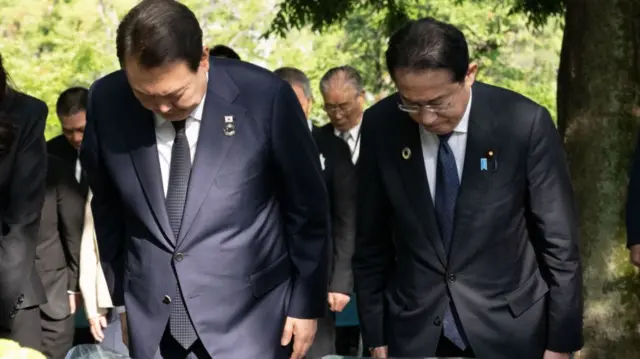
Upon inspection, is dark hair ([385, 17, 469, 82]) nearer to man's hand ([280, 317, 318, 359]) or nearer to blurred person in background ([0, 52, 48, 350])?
man's hand ([280, 317, 318, 359])

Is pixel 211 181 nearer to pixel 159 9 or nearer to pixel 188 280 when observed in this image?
pixel 188 280

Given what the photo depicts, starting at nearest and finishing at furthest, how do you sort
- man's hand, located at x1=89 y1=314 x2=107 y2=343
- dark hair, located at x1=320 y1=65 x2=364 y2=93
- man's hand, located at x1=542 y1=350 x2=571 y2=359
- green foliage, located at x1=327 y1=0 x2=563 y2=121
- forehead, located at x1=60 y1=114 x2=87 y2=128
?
man's hand, located at x1=542 y1=350 x2=571 y2=359
man's hand, located at x1=89 y1=314 x2=107 y2=343
forehead, located at x1=60 y1=114 x2=87 y2=128
dark hair, located at x1=320 y1=65 x2=364 y2=93
green foliage, located at x1=327 y1=0 x2=563 y2=121

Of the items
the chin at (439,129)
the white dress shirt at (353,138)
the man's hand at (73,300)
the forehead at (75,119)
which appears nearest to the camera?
the chin at (439,129)

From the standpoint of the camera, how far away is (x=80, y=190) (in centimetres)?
627

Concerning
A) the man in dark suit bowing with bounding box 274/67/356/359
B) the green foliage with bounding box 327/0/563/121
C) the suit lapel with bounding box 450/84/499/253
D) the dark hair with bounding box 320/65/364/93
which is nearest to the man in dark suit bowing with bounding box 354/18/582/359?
the suit lapel with bounding box 450/84/499/253

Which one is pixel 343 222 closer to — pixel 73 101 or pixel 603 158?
pixel 603 158

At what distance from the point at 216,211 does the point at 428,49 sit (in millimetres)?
811

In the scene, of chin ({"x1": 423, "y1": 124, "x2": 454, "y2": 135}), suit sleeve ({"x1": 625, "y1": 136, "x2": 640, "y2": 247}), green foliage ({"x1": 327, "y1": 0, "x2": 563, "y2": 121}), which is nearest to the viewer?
chin ({"x1": 423, "y1": 124, "x2": 454, "y2": 135})

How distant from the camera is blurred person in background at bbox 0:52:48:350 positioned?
13.6 ft

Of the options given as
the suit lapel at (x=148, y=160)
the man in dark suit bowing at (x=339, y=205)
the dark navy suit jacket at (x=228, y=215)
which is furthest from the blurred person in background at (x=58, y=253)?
the suit lapel at (x=148, y=160)

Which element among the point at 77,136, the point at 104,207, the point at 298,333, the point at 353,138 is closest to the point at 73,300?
the point at 77,136

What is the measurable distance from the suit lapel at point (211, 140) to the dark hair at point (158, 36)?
26cm

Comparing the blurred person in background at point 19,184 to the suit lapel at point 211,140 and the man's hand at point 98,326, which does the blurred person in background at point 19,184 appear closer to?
the suit lapel at point 211,140

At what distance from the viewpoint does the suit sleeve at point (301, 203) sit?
11.7 feet
